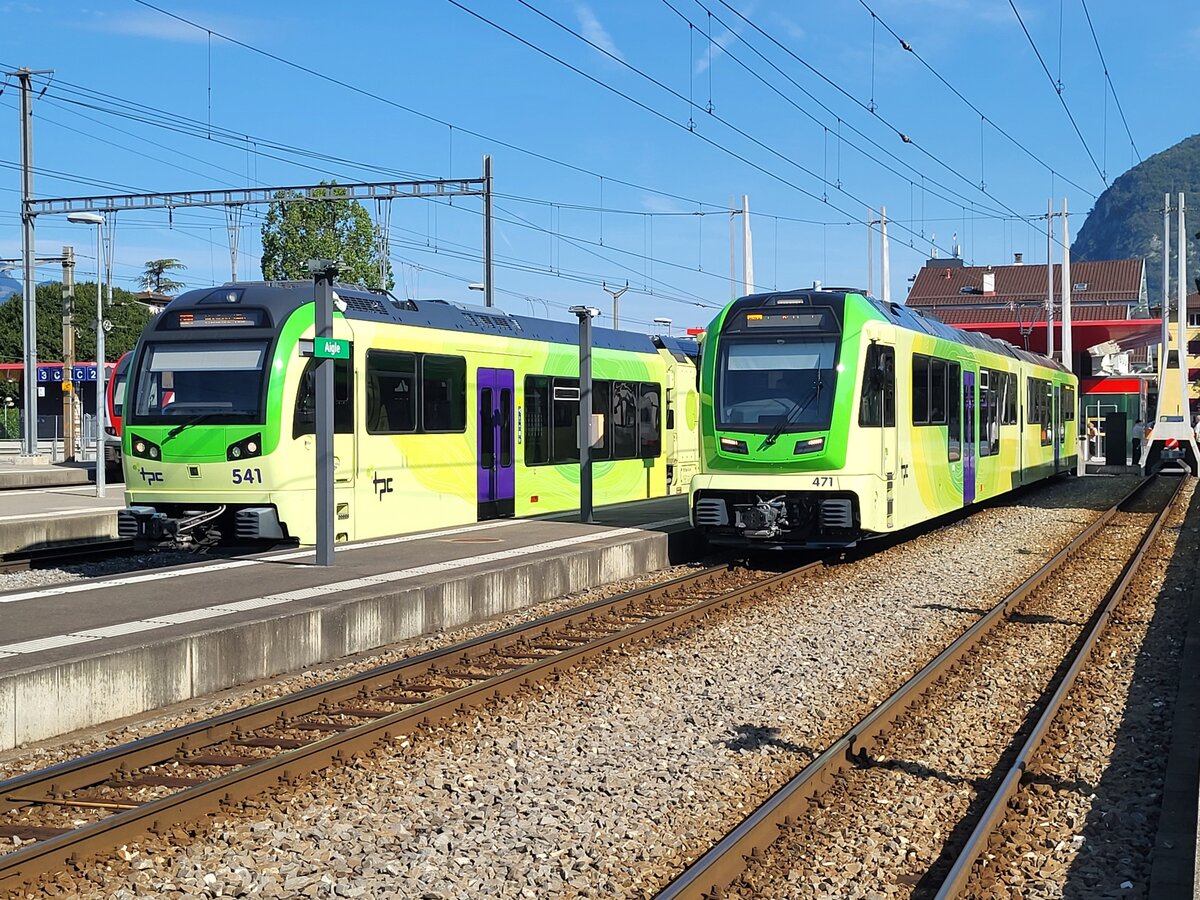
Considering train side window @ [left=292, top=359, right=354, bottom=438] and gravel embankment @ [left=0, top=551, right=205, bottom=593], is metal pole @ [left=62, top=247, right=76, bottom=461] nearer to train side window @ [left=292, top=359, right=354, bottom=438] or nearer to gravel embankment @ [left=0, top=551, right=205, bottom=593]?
gravel embankment @ [left=0, top=551, right=205, bottom=593]

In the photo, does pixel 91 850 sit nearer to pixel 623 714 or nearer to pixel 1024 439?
pixel 623 714

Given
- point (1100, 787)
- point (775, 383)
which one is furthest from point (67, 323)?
point (1100, 787)

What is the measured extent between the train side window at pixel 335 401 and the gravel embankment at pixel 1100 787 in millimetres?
7881

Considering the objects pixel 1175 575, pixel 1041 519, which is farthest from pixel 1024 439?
pixel 1175 575

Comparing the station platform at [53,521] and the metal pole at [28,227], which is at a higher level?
the metal pole at [28,227]

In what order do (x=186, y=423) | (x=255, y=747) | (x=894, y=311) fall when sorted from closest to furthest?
1. (x=255, y=747)
2. (x=186, y=423)
3. (x=894, y=311)

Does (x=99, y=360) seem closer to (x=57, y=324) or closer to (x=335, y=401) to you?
(x=335, y=401)

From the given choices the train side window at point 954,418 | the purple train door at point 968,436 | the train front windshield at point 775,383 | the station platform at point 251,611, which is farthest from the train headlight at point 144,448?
the purple train door at point 968,436

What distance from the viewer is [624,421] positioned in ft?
70.2

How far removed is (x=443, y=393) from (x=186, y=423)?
3.41 metres

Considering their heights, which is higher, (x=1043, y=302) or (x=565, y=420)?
(x=1043, y=302)

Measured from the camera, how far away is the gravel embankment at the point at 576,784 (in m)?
5.43

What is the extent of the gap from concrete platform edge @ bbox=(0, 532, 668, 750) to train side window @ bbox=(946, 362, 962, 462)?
677 centimetres

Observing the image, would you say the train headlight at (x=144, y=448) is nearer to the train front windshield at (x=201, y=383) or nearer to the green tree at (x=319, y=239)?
the train front windshield at (x=201, y=383)
